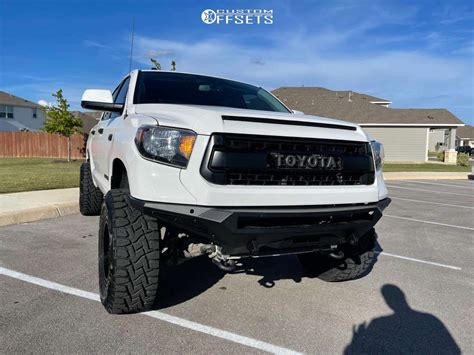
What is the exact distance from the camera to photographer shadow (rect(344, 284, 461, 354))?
278 centimetres

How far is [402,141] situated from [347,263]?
2866 cm

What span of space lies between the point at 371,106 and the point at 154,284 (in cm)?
3171

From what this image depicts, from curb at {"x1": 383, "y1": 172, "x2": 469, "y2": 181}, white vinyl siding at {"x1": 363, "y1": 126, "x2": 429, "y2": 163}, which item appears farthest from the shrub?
curb at {"x1": 383, "y1": 172, "x2": 469, "y2": 181}

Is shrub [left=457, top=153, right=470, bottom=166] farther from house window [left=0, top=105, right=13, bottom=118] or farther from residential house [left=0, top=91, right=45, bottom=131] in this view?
house window [left=0, top=105, right=13, bottom=118]

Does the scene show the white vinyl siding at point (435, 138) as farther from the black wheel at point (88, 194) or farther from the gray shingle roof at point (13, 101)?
the black wheel at point (88, 194)

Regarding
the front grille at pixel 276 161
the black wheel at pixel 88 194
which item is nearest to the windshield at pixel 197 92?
the front grille at pixel 276 161

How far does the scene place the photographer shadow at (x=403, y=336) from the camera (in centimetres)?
278

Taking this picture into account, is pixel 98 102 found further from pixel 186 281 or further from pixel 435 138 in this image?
pixel 435 138

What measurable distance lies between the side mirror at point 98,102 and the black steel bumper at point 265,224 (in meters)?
1.36

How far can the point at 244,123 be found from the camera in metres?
2.64

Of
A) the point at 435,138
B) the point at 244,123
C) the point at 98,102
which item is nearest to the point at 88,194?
the point at 98,102

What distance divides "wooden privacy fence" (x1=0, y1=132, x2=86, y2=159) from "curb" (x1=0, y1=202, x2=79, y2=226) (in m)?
21.8

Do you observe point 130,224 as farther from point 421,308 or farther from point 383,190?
point 421,308

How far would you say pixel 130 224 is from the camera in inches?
110
